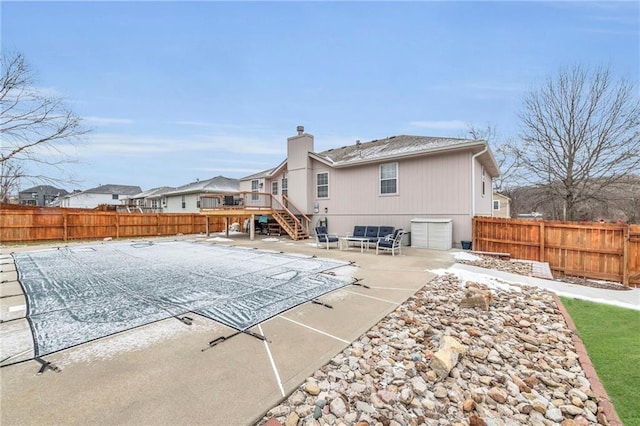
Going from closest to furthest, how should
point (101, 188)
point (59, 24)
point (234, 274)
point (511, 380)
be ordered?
point (511, 380) < point (234, 274) < point (59, 24) < point (101, 188)

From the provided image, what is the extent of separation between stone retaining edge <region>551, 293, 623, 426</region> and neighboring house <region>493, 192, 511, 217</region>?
21.9 meters

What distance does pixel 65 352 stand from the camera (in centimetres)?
272

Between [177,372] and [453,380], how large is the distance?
2528mm

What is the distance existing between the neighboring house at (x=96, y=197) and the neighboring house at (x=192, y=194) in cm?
2131

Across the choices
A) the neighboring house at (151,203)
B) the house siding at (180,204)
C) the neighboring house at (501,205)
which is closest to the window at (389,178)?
the neighboring house at (501,205)

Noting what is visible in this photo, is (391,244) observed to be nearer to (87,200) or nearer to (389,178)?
(389,178)

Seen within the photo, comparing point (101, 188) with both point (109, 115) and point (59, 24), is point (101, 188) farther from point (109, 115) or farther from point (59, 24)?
point (59, 24)

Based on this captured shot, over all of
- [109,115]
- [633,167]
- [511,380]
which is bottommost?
[511,380]

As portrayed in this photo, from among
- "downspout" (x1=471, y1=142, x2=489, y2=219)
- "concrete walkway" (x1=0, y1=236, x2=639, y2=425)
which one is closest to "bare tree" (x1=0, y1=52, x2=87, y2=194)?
"concrete walkway" (x1=0, y1=236, x2=639, y2=425)

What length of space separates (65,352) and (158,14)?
510 inches

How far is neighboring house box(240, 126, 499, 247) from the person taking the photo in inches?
400

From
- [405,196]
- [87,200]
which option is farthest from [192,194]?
[87,200]

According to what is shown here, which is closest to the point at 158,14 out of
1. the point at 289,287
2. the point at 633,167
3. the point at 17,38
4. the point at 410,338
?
the point at 17,38

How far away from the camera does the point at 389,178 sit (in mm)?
11953
